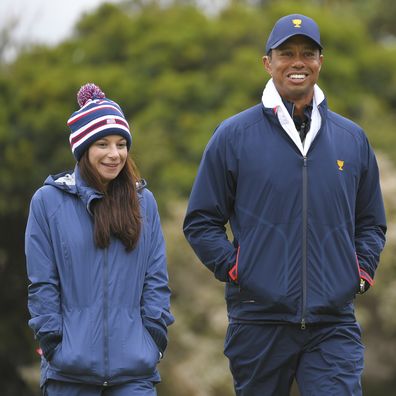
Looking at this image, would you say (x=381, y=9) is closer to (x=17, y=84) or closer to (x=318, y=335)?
(x=17, y=84)

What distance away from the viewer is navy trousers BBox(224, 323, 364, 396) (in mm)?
5012

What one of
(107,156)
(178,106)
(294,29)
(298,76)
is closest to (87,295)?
(107,156)

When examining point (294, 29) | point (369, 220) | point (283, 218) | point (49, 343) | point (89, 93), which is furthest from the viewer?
point (369, 220)

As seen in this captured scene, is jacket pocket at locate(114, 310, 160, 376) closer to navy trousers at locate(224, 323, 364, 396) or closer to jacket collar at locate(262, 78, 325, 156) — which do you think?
navy trousers at locate(224, 323, 364, 396)

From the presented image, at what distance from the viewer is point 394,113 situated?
3222 cm

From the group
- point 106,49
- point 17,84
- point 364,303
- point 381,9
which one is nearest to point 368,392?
point 364,303

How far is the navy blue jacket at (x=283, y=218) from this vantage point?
5020mm

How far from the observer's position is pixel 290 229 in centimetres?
503

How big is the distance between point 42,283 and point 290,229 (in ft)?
4.01

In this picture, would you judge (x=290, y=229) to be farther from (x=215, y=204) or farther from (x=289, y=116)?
(x=289, y=116)

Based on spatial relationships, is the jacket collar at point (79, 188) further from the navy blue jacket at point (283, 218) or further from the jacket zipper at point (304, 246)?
the jacket zipper at point (304, 246)

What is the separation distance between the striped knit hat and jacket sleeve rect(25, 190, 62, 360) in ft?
1.14

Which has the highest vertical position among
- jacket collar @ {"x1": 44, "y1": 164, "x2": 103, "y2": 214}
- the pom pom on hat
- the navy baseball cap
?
the navy baseball cap

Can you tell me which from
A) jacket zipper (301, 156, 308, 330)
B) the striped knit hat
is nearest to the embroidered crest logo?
jacket zipper (301, 156, 308, 330)
